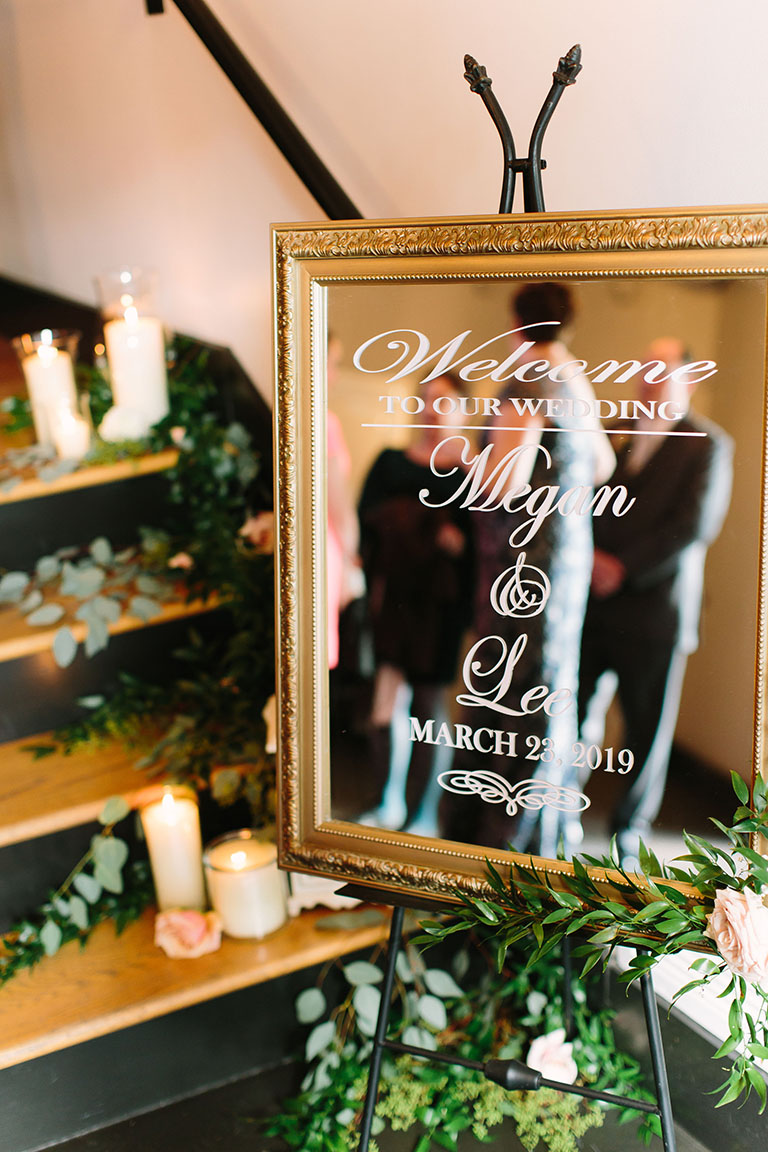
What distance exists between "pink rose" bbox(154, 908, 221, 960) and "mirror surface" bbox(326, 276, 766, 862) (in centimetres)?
54

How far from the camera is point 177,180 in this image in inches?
74.6

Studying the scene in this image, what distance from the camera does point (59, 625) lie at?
1617 millimetres

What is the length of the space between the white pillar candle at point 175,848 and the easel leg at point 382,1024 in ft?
1.48

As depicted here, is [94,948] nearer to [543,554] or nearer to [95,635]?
[95,635]

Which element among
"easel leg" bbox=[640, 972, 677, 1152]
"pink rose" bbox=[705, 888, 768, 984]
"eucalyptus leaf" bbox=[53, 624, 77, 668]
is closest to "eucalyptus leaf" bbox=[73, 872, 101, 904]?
"eucalyptus leaf" bbox=[53, 624, 77, 668]

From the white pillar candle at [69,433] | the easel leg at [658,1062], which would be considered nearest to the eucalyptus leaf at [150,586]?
the white pillar candle at [69,433]

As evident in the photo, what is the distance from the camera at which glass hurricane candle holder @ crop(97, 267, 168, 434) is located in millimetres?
1699

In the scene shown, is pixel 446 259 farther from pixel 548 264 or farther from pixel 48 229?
pixel 48 229

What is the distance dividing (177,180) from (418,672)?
1.36 m

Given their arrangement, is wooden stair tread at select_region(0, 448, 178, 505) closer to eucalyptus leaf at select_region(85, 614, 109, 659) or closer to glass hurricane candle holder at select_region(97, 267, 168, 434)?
glass hurricane candle holder at select_region(97, 267, 168, 434)

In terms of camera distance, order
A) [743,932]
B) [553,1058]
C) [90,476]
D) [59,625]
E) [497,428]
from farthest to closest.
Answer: [90,476] → [59,625] → [553,1058] → [497,428] → [743,932]

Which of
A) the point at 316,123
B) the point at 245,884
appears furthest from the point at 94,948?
the point at 316,123

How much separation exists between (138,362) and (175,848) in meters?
0.88

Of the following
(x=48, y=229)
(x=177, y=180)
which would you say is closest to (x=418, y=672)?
(x=177, y=180)
